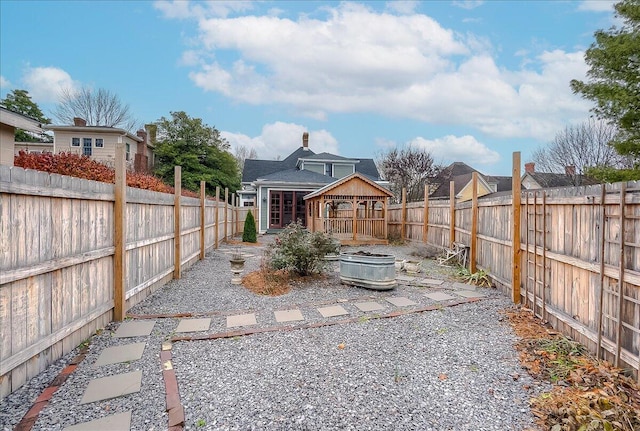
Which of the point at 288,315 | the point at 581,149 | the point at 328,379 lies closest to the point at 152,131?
the point at 288,315

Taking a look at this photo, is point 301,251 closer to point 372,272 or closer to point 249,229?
point 372,272

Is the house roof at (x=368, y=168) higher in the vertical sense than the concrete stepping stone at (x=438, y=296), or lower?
higher

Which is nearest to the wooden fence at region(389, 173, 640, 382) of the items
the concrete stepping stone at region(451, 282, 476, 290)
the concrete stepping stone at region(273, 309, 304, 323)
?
the concrete stepping stone at region(451, 282, 476, 290)

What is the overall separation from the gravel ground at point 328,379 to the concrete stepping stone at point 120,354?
0.24 ft

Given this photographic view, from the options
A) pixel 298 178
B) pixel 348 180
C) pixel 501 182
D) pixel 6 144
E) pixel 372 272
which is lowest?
pixel 372 272

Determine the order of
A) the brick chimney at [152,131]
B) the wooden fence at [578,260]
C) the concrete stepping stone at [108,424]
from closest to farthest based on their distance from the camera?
the concrete stepping stone at [108,424], the wooden fence at [578,260], the brick chimney at [152,131]

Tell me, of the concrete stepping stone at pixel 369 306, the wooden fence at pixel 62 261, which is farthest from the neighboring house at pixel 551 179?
the wooden fence at pixel 62 261

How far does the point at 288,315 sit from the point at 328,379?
6.46ft

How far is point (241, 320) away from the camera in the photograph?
4680 mm

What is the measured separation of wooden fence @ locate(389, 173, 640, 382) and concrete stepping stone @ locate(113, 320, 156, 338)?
16.0ft

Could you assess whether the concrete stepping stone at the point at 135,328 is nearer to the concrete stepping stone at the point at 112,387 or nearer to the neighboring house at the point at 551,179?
the concrete stepping stone at the point at 112,387

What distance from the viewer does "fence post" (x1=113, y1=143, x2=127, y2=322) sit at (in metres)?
4.43

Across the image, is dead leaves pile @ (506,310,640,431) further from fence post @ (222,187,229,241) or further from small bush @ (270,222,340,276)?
fence post @ (222,187,229,241)

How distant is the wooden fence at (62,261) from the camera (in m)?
2.65
